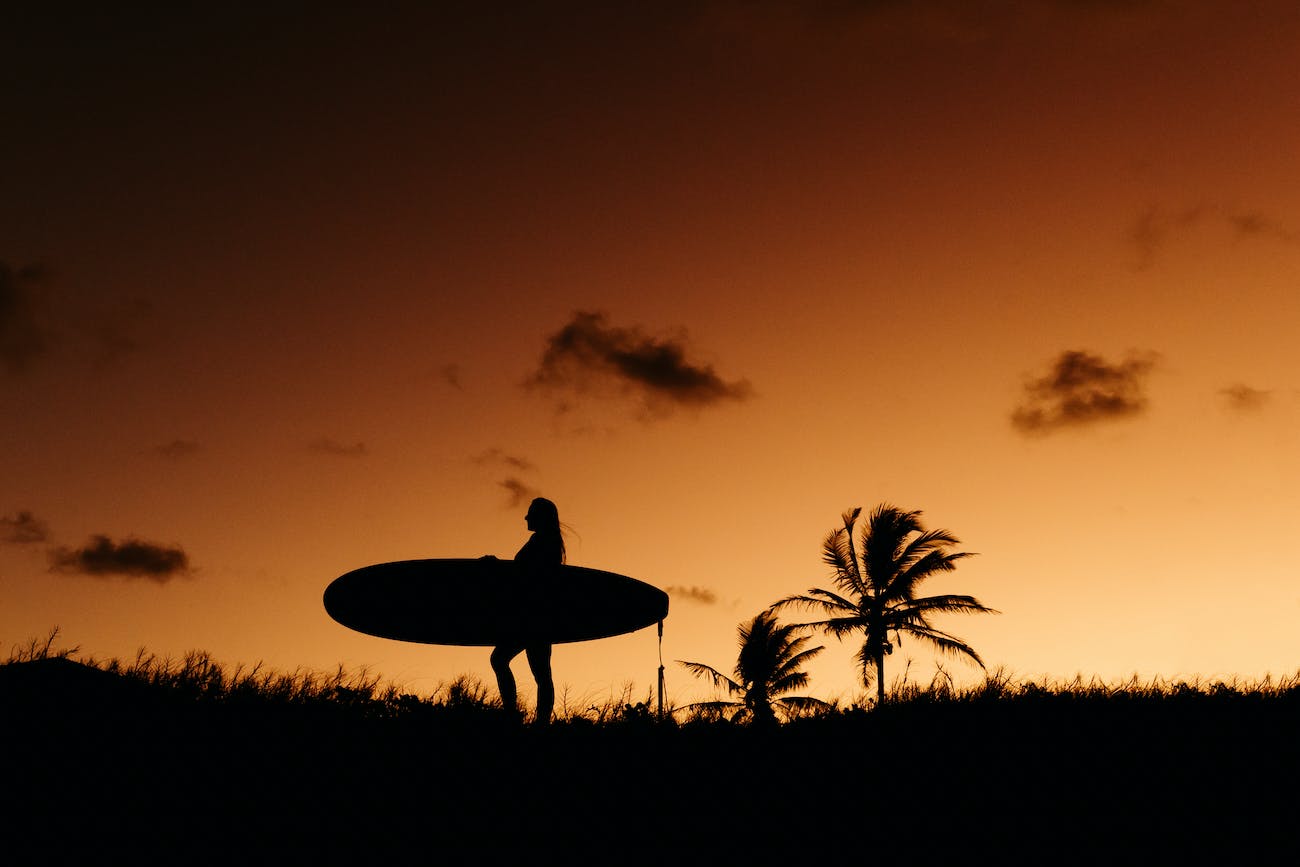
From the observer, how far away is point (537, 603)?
8758 mm

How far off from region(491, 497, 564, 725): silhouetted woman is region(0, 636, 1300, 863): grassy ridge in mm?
363

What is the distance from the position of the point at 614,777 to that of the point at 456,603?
13.6ft

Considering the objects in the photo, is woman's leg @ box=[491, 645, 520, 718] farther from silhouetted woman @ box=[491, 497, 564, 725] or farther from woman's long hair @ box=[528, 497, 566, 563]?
woman's long hair @ box=[528, 497, 566, 563]

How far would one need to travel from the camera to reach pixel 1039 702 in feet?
25.6

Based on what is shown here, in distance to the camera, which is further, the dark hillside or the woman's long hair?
the woman's long hair

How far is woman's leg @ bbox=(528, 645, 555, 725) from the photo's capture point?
7.89m

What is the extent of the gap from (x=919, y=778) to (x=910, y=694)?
234cm

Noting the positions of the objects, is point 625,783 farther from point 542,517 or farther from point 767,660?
point 767,660

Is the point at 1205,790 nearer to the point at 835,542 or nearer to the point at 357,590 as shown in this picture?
the point at 357,590

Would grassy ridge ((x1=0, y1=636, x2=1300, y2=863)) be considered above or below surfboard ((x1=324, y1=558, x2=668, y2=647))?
below

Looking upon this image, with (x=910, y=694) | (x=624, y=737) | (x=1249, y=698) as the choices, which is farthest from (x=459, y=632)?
(x=1249, y=698)

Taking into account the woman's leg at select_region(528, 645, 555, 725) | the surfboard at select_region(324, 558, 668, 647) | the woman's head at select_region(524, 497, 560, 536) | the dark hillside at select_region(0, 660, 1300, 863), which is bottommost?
the dark hillside at select_region(0, 660, 1300, 863)

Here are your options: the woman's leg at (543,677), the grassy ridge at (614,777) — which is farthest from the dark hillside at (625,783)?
the woman's leg at (543,677)

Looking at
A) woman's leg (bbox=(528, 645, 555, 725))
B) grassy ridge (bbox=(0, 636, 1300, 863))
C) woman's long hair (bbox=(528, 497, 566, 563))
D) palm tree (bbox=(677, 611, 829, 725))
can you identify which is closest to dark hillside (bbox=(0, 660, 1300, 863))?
grassy ridge (bbox=(0, 636, 1300, 863))
